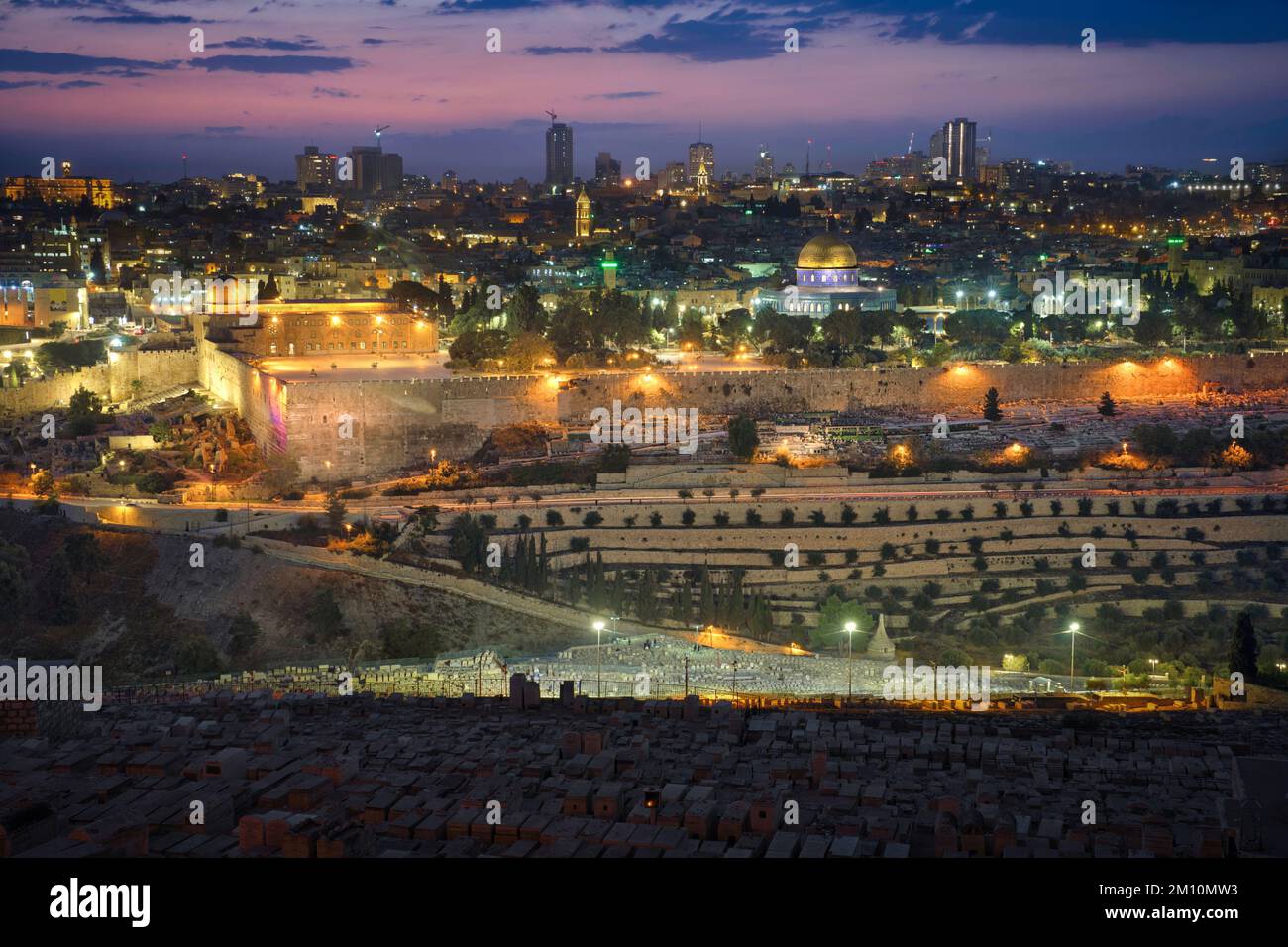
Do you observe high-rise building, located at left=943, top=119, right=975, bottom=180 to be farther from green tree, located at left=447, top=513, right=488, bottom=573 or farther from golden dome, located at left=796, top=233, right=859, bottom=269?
green tree, located at left=447, top=513, right=488, bottom=573

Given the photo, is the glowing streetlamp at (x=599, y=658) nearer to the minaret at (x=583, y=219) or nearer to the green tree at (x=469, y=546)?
the green tree at (x=469, y=546)

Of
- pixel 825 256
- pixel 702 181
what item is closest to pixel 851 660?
pixel 825 256

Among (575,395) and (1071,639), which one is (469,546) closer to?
(575,395)

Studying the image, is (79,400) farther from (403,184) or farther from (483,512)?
(403,184)

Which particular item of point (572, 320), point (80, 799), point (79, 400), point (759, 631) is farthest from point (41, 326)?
point (80, 799)

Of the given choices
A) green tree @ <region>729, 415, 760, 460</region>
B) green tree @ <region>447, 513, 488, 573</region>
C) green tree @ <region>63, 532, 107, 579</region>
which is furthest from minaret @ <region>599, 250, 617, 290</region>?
green tree @ <region>63, 532, 107, 579</region>
